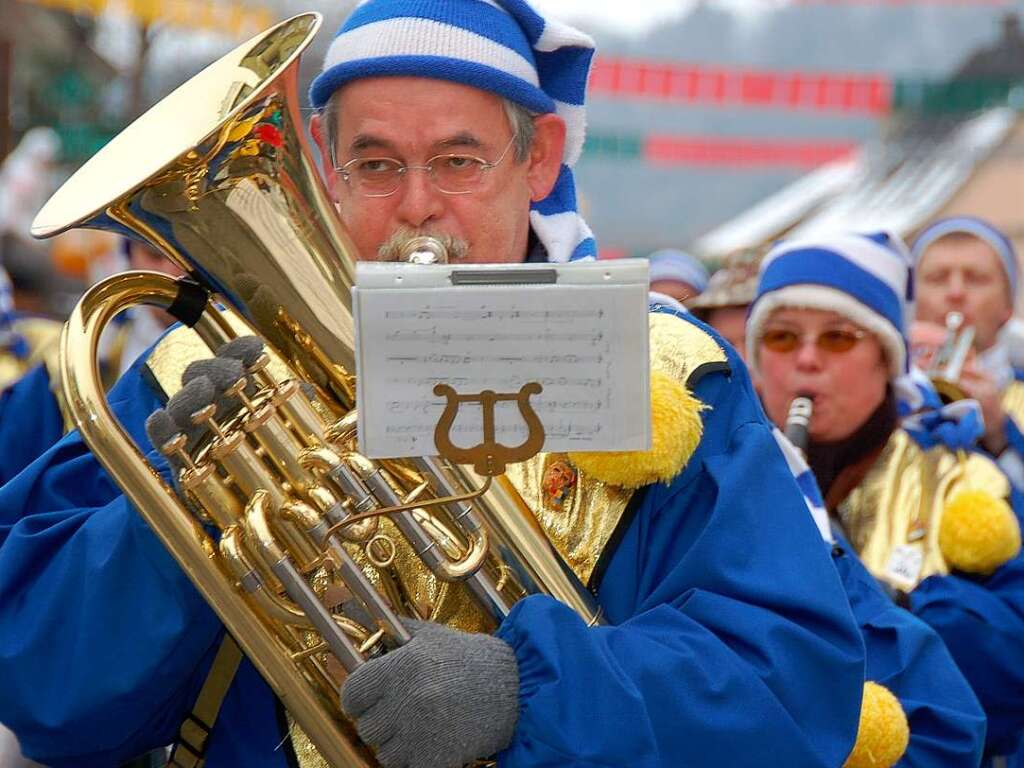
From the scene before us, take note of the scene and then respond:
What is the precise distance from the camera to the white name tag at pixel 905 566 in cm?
426

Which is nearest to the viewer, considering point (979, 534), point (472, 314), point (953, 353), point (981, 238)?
point (472, 314)

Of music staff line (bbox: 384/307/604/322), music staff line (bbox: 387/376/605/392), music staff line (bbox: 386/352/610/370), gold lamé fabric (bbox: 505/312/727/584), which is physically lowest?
gold lamé fabric (bbox: 505/312/727/584)

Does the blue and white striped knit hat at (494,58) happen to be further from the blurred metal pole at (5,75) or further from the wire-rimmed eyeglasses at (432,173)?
the blurred metal pole at (5,75)

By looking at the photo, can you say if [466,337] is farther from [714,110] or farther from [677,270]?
[714,110]

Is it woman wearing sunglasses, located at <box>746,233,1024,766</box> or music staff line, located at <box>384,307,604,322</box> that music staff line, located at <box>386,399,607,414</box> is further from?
woman wearing sunglasses, located at <box>746,233,1024,766</box>

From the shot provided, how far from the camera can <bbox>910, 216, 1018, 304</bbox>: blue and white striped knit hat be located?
20.6 feet

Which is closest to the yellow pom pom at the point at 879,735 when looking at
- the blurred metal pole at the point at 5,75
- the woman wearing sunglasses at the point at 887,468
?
the woman wearing sunglasses at the point at 887,468

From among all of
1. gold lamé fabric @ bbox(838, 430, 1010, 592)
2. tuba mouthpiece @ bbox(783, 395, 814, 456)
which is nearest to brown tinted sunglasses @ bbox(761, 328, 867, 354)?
tuba mouthpiece @ bbox(783, 395, 814, 456)

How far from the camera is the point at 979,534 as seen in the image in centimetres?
416

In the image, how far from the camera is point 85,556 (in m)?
2.35

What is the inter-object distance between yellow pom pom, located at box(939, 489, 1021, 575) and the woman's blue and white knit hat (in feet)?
1.36

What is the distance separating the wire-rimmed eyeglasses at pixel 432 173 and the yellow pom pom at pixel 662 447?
0.44 metres

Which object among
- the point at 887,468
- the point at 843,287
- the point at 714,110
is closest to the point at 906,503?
the point at 887,468

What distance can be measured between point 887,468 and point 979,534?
41 cm
